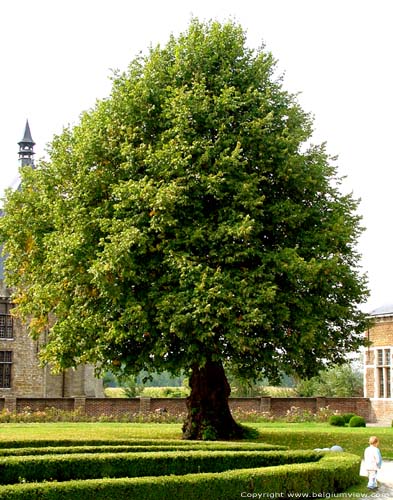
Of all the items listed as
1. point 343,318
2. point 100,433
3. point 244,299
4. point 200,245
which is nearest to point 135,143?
point 200,245

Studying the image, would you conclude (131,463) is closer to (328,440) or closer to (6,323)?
(328,440)

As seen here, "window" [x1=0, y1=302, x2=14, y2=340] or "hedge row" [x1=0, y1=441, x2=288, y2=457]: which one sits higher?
"window" [x1=0, y1=302, x2=14, y2=340]

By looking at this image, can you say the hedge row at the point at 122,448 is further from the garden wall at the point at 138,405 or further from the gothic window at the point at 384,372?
the gothic window at the point at 384,372

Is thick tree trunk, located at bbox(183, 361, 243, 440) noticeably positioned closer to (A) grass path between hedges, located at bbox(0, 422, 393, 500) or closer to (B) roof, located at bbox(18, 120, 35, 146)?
(A) grass path between hedges, located at bbox(0, 422, 393, 500)

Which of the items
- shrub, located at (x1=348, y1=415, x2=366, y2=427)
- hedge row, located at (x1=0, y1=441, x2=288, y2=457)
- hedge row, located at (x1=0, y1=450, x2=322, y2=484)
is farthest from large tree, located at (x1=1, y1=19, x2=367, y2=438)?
shrub, located at (x1=348, y1=415, x2=366, y2=427)

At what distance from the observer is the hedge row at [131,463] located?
15.8 metres

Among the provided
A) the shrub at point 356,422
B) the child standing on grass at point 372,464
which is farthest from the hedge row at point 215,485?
the shrub at point 356,422

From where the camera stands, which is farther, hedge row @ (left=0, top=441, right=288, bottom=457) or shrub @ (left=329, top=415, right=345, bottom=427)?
shrub @ (left=329, top=415, right=345, bottom=427)

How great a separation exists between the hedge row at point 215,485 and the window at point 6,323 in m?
33.5

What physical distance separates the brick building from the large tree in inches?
624

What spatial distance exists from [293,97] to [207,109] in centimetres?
385

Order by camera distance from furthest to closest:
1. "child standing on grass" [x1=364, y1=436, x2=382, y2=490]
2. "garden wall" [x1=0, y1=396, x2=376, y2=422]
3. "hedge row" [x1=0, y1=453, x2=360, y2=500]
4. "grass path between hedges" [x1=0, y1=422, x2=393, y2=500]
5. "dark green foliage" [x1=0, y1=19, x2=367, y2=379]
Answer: "garden wall" [x1=0, y1=396, x2=376, y2=422] → "grass path between hedges" [x1=0, y1=422, x2=393, y2=500] → "dark green foliage" [x1=0, y1=19, x2=367, y2=379] → "child standing on grass" [x1=364, y1=436, x2=382, y2=490] → "hedge row" [x1=0, y1=453, x2=360, y2=500]

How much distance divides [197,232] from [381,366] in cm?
2332

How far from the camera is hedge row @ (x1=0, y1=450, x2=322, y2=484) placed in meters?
15.8
